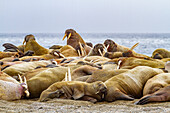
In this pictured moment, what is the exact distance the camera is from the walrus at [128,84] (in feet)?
→ 13.1

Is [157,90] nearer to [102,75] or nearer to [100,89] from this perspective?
[100,89]

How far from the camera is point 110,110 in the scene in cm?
324

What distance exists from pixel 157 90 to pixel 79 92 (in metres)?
1.11

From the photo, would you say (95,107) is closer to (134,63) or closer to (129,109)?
(129,109)

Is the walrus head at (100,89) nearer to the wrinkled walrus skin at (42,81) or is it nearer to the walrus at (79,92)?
the walrus at (79,92)

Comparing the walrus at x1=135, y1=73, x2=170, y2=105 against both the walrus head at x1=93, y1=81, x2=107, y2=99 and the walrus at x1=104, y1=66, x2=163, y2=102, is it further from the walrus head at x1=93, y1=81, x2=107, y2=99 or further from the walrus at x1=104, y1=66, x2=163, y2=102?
the walrus head at x1=93, y1=81, x2=107, y2=99

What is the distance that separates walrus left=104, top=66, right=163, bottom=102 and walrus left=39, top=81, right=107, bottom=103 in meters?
0.15

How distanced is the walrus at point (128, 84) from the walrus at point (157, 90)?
0.19m

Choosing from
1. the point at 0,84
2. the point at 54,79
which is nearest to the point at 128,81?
the point at 54,79

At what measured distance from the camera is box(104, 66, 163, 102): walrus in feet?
13.1

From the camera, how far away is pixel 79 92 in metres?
3.99

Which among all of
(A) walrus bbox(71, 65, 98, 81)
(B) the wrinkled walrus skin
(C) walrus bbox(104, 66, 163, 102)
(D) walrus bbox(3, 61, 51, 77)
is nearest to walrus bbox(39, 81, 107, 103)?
(C) walrus bbox(104, 66, 163, 102)

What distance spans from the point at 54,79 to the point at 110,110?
2.02 m

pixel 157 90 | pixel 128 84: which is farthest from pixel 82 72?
pixel 157 90
